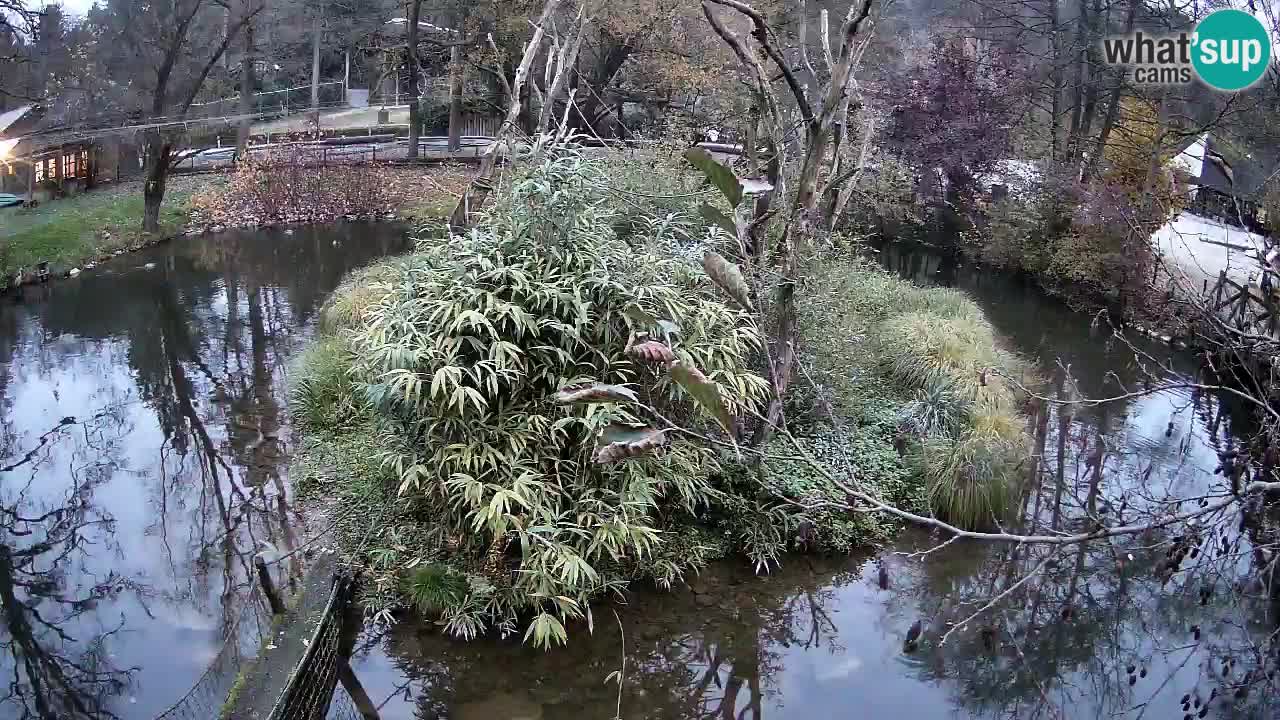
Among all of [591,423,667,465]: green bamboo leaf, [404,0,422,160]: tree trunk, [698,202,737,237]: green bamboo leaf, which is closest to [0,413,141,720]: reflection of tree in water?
[591,423,667,465]: green bamboo leaf

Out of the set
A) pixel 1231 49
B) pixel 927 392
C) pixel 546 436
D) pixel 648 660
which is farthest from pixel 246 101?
pixel 648 660

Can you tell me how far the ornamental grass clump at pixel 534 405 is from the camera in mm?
5750

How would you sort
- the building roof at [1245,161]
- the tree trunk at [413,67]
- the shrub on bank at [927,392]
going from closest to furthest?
the shrub on bank at [927,392], the building roof at [1245,161], the tree trunk at [413,67]

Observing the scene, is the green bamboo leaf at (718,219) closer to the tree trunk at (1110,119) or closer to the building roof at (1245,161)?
the building roof at (1245,161)

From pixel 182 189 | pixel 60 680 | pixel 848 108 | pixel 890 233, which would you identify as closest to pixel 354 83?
pixel 182 189

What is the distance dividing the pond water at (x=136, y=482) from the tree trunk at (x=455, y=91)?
27.8ft

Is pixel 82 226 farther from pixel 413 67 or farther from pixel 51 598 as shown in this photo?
pixel 51 598

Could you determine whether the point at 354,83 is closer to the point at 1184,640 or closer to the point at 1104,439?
the point at 1104,439

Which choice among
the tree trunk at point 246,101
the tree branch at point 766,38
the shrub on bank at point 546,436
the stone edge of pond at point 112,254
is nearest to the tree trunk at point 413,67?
the tree trunk at point 246,101

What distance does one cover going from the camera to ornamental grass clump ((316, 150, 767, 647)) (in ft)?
18.9

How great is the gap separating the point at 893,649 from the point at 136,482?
20.3 ft

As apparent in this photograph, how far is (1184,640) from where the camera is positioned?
6.22m

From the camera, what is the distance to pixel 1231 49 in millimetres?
10188

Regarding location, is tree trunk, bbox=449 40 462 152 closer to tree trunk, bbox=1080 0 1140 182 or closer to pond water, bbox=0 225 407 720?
pond water, bbox=0 225 407 720
